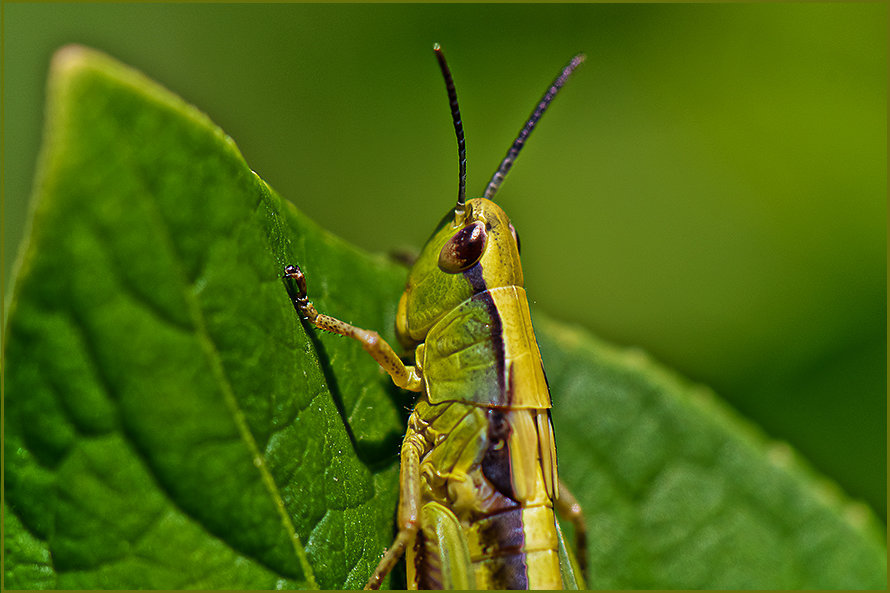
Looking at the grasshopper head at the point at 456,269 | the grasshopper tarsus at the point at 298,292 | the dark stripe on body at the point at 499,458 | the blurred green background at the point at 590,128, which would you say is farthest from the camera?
the blurred green background at the point at 590,128

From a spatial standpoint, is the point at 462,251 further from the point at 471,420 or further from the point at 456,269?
the point at 471,420

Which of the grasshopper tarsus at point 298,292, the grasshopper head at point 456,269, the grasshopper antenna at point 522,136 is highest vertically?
the grasshopper antenna at point 522,136

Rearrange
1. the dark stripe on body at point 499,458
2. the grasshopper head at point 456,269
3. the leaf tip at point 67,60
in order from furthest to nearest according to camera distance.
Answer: the grasshopper head at point 456,269, the dark stripe on body at point 499,458, the leaf tip at point 67,60

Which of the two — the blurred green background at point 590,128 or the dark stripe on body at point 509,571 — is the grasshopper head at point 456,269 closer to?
the dark stripe on body at point 509,571

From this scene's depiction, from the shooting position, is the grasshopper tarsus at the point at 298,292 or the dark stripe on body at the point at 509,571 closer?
the grasshopper tarsus at the point at 298,292

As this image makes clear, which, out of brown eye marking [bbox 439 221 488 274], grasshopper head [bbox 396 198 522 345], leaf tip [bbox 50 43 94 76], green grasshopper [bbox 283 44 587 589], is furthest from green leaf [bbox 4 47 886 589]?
brown eye marking [bbox 439 221 488 274]

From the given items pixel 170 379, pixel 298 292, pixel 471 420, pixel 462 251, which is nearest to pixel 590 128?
pixel 462 251

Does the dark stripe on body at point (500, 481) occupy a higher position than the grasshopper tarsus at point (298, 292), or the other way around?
the grasshopper tarsus at point (298, 292)

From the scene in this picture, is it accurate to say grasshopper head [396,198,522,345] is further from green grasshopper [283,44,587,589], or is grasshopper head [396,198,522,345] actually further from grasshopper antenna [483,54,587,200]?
grasshopper antenna [483,54,587,200]

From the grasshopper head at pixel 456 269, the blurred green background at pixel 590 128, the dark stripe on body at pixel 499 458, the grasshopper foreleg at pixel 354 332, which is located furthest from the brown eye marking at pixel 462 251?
the blurred green background at pixel 590 128
